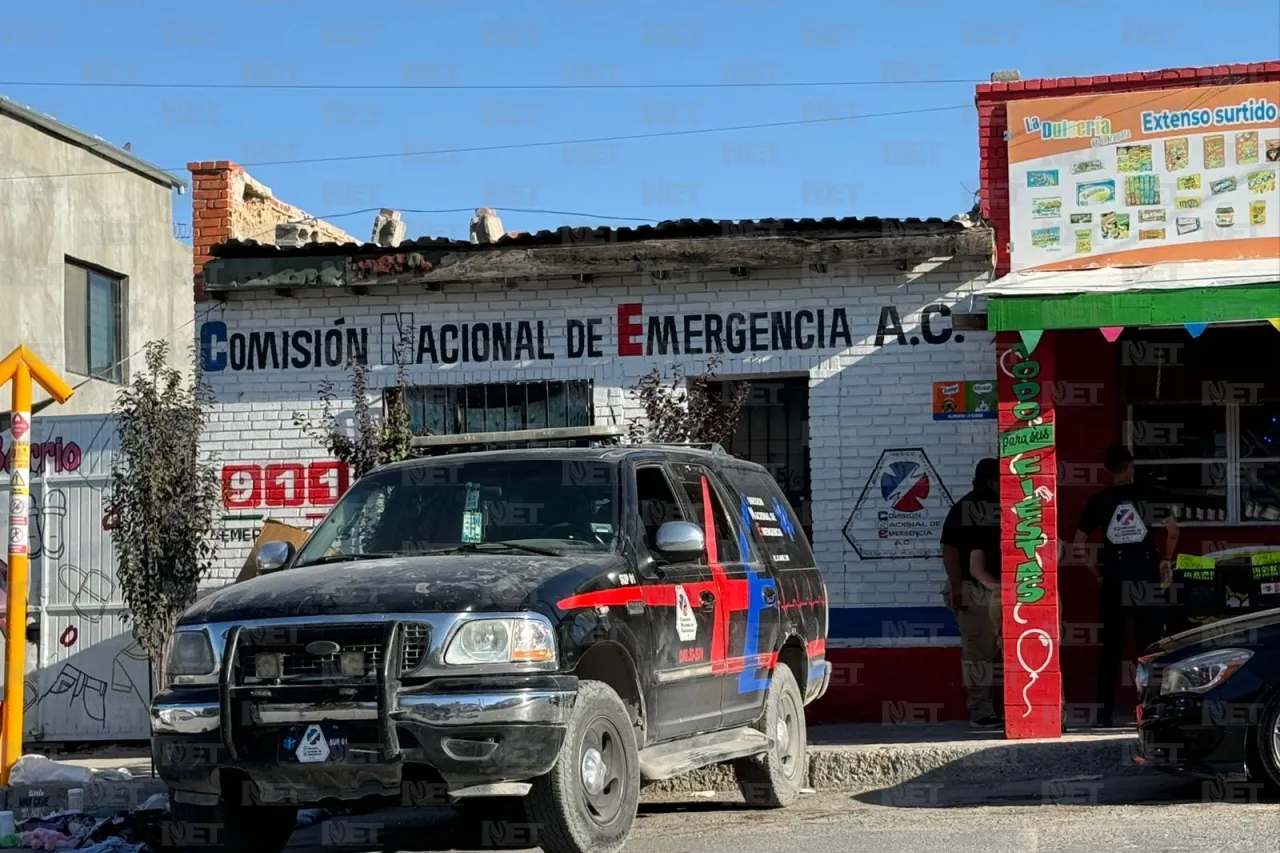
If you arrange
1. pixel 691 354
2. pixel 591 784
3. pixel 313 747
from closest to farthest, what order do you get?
pixel 313 747
pixel 591 784
pixel 691 354

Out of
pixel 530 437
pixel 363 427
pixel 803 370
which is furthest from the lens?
pixel 803 370

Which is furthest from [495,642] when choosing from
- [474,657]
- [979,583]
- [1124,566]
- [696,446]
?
[1124,566]

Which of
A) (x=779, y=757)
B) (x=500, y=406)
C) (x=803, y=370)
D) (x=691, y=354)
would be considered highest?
(x=691, y=354)

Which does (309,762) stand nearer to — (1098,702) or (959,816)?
(959,816)

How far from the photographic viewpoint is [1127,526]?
11.9 metres

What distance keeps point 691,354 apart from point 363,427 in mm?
2722

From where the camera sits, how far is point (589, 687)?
23.9ft

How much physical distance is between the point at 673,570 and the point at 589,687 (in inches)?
51.6

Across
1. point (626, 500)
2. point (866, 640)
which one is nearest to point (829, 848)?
point (626, 500)

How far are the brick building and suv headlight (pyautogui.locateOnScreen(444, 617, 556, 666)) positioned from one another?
21.7ft

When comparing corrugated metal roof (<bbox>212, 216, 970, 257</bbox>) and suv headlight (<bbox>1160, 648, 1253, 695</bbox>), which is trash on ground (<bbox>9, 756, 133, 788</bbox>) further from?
suv headlight (<bbox>1160, 648, 1253, 695</bbox>)

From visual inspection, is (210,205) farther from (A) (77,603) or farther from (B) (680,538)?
(B) (680,538)

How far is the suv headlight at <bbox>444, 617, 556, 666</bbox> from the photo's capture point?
7.05m

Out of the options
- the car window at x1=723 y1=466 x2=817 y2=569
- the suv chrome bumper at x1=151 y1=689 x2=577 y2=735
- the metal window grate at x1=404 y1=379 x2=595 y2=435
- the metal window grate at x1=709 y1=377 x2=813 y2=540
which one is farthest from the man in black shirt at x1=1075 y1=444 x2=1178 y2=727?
the suv chrome bumper at x1=151 y1=689 x2=577 y2=735
